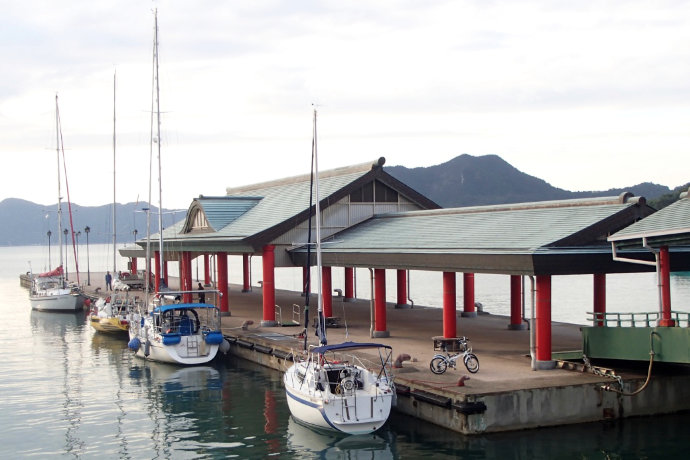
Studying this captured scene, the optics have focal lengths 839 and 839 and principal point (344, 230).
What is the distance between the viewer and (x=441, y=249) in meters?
34.9

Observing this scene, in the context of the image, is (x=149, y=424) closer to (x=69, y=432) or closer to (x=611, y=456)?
(x=69, y=432)

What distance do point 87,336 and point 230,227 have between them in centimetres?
1477

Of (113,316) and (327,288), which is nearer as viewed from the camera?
(327,288)

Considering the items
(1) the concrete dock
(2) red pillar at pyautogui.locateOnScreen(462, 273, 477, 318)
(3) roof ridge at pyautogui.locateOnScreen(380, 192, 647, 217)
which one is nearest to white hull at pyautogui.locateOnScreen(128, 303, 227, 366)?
(1) the concrete dock

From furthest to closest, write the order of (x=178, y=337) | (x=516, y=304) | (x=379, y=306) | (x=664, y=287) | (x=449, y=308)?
(x=178, y=337), (x=516, y=304), (x=379, y=306), (x=449, y=308), (x=664, y=287)

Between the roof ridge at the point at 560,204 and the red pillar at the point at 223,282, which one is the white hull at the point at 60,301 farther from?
the roof ridge at the point at 560,204

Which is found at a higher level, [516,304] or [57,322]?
[516,304]

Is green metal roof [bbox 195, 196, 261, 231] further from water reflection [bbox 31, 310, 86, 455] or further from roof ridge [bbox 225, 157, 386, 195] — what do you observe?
water reflection [bbox 31, 310, 86, 455]

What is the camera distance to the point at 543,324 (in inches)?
1177

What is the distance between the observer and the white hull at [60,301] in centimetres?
7581

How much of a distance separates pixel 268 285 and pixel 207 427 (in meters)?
16.4

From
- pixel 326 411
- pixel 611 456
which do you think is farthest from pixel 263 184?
pixel 611 456

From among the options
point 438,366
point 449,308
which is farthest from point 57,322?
point 438,366

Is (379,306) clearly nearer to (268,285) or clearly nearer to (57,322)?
(268,285)
